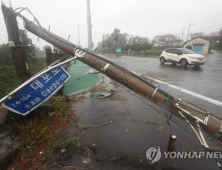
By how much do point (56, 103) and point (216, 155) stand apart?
4323mm

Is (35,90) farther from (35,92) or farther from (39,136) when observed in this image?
(39,136)

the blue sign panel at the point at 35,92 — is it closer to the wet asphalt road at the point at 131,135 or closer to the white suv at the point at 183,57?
the wet asphalt road at the point at 131,135

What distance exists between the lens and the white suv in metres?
12.2

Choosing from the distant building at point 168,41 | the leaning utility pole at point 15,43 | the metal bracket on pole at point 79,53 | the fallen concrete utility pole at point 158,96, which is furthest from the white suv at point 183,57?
the distant building at point 168,41

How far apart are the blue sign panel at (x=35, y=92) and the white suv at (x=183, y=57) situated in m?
12.6

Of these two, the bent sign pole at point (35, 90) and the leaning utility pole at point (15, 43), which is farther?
the leaning utility pole at point (15, 43)

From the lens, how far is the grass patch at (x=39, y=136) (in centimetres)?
239

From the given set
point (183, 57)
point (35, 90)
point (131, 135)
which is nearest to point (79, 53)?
point (35, 90)

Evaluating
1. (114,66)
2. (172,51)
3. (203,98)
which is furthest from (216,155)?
(172,51)

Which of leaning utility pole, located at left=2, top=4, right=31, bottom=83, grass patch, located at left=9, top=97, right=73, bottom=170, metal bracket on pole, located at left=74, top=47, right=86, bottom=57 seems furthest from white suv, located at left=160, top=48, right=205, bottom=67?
leaning utility pole, located at left=2, top=4, right=31, bottom=83

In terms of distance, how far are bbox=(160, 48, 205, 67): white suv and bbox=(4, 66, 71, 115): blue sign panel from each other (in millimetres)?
12622

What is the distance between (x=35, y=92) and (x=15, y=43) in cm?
186

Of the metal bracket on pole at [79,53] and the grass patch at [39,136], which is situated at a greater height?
the metal bracket on pole at [79,53]

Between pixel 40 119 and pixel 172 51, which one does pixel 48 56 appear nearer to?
pixel 40 119
